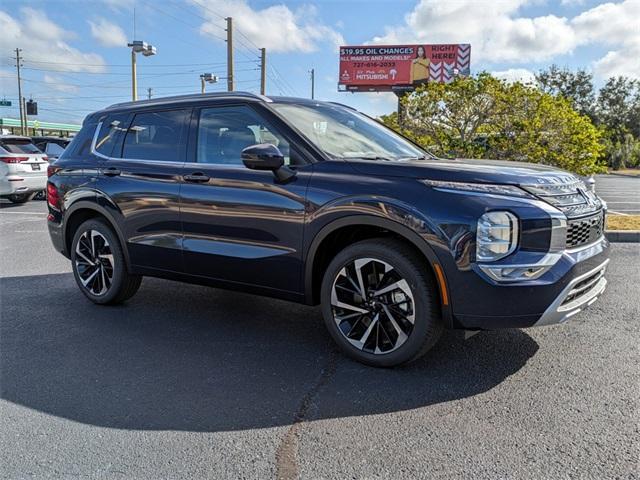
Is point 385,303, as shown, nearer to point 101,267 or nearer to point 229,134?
point 229,134

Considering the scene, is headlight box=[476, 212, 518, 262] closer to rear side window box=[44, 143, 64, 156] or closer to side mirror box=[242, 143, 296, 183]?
side mirror box=[242, 143, 296, 183]

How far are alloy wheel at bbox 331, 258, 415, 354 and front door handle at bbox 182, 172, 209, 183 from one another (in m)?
1.35

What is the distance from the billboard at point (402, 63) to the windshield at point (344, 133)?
39.7 metres

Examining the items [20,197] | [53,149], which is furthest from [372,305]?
[53,149]

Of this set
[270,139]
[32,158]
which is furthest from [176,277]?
[32,158]

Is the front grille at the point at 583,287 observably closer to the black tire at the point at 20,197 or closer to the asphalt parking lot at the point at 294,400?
the asphalt parking lot at the point at 294,400

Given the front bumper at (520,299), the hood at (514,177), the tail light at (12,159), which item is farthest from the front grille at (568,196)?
the tail light at (12,159)

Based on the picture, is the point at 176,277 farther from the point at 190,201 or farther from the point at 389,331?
the point at 389,331

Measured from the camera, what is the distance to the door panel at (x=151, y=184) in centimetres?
438

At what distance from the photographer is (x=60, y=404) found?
3104mm

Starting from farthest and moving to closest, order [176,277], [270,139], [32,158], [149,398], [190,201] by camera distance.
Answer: [32,158] < [176,277] < [190,201] < [270,139] < [149,398]

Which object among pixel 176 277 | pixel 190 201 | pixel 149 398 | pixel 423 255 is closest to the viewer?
pixel 149 398

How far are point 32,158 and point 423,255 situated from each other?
490 inches

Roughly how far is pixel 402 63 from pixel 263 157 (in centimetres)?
4172
